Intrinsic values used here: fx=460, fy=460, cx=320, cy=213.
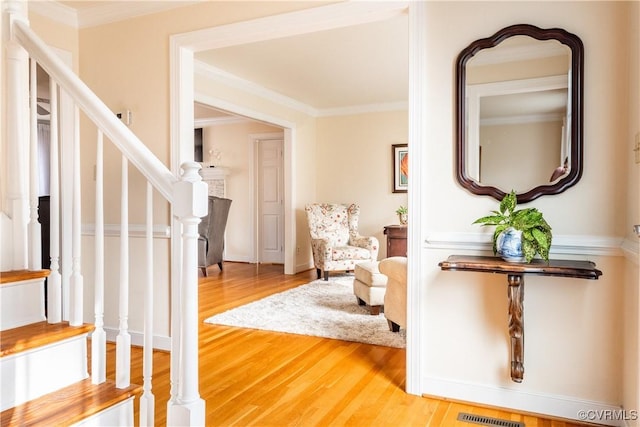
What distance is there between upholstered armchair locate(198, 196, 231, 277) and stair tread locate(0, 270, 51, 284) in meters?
4.47

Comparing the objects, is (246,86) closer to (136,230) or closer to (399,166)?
(399,166)

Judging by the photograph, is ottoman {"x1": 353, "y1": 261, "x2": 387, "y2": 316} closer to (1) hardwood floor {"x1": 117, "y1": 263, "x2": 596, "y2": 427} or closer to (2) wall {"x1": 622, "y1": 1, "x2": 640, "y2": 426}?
(1) hardwood floor {"x1": 117, "y1": 263, "x2": 596, "y2": 427}

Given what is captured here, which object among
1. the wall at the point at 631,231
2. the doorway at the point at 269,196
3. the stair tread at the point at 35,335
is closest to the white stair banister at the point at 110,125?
the stair tread at the point at 35,335

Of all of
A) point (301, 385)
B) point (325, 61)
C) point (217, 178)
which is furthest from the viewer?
point (217, 178)

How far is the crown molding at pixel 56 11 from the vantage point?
3.32m

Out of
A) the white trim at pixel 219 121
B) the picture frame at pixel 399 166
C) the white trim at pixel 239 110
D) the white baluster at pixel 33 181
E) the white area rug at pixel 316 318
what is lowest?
the white area rug at pixel 316 318

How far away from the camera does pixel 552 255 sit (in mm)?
2324

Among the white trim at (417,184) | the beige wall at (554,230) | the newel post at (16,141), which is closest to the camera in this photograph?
the newel post at (16,141)

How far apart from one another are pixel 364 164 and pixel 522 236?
507 cm

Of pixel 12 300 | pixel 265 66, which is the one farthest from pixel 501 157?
pixel 265 66

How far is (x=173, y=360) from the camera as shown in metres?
1.57

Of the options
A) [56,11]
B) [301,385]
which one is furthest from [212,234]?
[301,385]

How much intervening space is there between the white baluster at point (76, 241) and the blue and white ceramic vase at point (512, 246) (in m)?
1.88

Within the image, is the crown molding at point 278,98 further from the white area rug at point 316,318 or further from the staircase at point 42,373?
the staircase at point 42,373
